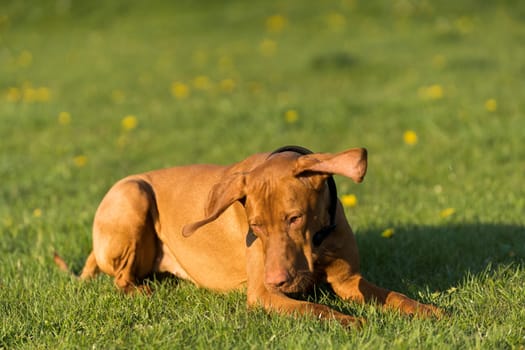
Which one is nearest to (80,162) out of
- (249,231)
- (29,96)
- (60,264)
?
(60,264)

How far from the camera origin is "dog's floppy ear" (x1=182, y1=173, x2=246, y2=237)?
366 centimetres

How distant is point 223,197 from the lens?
369 cm

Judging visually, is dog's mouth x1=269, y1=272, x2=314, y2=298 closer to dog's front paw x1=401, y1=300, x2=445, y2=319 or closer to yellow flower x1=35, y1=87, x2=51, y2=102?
dog's front paw x1=401, y1=300, x2=445, y2=319

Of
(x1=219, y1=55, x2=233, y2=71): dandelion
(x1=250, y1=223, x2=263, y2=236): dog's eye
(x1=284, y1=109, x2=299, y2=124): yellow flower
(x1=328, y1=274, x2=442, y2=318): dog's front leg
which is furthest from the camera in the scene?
(x1=219, y1=55, x2=233, y2=71): dandelion

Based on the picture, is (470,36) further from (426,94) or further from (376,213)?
(376,213)

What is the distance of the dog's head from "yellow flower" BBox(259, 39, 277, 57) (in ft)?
34.1

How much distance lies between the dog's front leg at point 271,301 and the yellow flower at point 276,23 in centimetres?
1229

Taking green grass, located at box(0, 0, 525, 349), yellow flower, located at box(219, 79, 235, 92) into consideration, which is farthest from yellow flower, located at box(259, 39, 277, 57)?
yellow flower, located at box(219, 79, 235, 92)

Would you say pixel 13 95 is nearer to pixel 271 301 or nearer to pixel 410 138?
pixel 410 138

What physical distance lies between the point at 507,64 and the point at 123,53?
23.0 ft

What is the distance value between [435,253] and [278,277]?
179cm

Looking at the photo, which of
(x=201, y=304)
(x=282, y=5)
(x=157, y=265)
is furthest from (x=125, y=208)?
(x=282, y=5)

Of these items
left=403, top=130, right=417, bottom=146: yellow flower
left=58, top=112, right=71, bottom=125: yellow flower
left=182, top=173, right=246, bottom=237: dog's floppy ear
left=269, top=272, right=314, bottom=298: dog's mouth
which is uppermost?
left=182, top=173, right=246, bottom=237: dog's floppy ear

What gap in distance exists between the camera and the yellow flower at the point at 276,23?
16.1 metres
